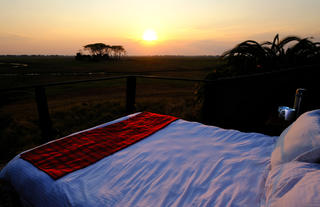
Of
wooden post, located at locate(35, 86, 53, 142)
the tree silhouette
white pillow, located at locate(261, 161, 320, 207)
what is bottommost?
wooden post, located at locate(35, 86, 53, 142)

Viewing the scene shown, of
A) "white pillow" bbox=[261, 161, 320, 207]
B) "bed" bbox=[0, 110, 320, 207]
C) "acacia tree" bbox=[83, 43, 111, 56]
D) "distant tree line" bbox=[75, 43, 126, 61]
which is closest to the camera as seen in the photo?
"white pillow" bbox=[261, 161, 320, 207]

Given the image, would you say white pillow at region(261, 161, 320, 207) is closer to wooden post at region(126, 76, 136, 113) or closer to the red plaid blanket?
the red plaid blanket

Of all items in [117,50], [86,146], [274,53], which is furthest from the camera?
[117,50]

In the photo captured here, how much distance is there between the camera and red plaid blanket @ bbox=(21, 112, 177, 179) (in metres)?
1.06

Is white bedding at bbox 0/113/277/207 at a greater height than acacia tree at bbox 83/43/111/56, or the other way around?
acacia tree at bbox 83/43/111/56

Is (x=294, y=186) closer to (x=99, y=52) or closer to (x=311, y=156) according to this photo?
(x=311, y=156)

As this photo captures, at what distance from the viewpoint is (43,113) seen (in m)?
2.35

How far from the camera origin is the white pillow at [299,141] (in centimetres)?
95

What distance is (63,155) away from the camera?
1167 mm

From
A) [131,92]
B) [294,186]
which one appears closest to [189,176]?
[294,186]

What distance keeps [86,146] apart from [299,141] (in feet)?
4.33

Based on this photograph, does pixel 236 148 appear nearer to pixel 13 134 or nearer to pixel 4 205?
pixel 4 205

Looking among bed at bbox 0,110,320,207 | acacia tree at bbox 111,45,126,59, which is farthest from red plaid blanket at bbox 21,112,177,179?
acacia tree at bbox 111,45,126,59

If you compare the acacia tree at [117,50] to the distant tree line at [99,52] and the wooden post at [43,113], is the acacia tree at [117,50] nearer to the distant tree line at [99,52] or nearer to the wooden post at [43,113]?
the distant tree line at [99,52]
